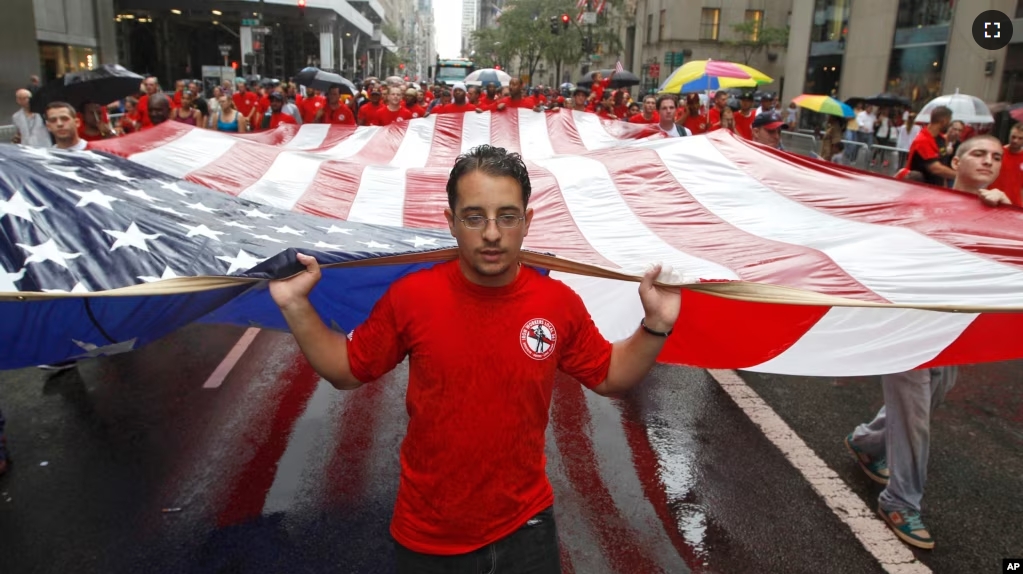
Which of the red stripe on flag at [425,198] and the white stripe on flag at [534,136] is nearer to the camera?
the red stripe on flag at [425,198]

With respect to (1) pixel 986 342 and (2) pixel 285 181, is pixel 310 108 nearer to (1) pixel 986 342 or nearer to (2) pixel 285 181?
(2) pixel 285 181

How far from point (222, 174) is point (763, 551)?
12.9 ft

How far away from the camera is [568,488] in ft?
15.0

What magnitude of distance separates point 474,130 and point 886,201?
14.4 feet

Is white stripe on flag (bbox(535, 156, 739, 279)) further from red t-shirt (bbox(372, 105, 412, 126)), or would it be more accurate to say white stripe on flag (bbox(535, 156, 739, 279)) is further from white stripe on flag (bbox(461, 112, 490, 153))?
red t-shirt (bbox(372, 105, 412, 126))

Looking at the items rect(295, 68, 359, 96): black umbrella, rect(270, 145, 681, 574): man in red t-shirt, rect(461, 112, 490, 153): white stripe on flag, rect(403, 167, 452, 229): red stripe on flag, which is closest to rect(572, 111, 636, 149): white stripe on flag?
rect(461, 112, 490, 153): white stripe on flag

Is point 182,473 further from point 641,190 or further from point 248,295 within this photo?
point 641,190

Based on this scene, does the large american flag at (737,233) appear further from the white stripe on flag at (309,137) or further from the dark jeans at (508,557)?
the dark jeans at (508,557)

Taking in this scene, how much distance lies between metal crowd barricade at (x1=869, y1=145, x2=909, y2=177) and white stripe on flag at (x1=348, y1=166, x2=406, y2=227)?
12730 millimetres

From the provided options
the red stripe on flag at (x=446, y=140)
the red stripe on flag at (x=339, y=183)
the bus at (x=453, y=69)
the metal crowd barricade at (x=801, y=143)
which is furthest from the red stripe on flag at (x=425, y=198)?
the bus at (x=453, y=69)

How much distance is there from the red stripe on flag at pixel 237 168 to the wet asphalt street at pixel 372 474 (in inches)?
64.7

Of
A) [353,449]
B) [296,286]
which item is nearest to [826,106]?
[353,449]

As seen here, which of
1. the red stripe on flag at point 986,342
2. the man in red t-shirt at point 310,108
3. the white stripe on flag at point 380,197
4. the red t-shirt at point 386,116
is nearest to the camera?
the red stripe on flag at point 986,342

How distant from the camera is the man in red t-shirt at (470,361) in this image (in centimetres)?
213
